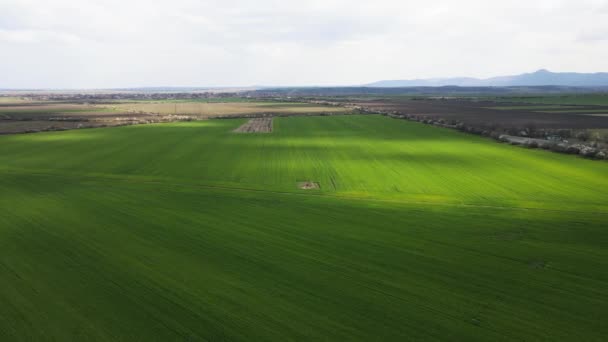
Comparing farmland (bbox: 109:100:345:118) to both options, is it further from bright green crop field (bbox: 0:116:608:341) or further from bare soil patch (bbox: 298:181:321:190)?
bare soil patch (bbox: 298:181:321:190)

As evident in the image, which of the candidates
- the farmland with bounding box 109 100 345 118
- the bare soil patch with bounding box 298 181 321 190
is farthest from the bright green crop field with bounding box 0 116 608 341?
the farmland with bounding box 109 100 345 118

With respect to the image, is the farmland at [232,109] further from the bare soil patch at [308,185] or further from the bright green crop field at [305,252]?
the bare soil patch at [308,185]

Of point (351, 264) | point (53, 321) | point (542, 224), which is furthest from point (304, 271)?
point (542, 224)

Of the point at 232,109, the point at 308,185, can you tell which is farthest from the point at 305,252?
the point at 232,109

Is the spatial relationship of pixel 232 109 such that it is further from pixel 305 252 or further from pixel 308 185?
pixel 305 252

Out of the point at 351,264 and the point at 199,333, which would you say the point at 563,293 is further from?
the point at 199,333

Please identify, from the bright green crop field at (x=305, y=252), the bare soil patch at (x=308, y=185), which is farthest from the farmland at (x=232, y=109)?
the bare soil patch at (x=308, y=185)
